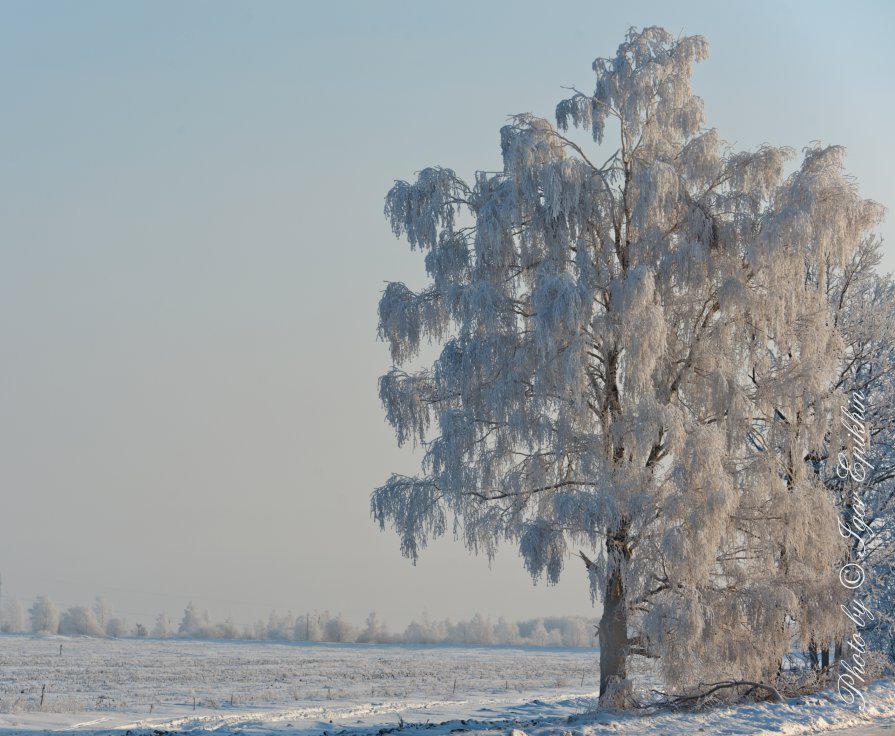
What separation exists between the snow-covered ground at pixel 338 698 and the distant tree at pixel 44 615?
5613 cm

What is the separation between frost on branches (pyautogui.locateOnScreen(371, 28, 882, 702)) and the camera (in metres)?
16.3

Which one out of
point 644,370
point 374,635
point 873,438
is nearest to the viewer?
point 644,370

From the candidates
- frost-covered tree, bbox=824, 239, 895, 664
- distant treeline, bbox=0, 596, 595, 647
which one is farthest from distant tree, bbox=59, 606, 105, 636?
frost-covered tree, bbox=824, 239, 895, 664

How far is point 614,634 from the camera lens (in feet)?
57.7

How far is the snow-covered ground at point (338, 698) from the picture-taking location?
16.0m

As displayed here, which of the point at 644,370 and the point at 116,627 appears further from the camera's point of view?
the point at 116,627

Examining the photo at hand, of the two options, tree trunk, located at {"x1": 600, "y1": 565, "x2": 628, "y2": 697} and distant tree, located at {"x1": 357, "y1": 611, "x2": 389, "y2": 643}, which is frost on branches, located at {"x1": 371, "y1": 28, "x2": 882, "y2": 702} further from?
distant tree, located at {"x1": 357, "y1": 611, "x2": 389, "y2": 643}

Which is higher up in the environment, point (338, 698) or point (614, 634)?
point (614, 634)

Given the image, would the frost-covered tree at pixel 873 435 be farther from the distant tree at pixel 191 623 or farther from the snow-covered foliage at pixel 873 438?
the distant tree at pixel 191 623

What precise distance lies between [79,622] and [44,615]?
15.7 meters

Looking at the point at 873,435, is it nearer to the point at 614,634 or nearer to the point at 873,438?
the point at 873,438

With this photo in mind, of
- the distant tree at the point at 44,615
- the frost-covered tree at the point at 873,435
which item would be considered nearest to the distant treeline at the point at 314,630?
the distant tree at the point at 44,615

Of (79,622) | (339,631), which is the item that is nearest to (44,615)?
(79,622)

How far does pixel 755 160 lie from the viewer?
18.4 metres
